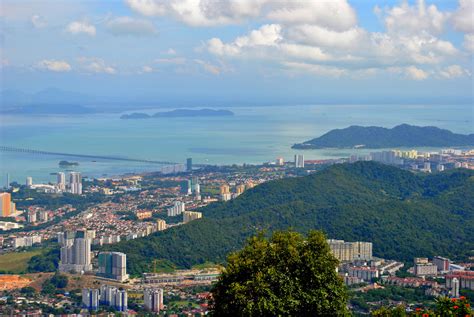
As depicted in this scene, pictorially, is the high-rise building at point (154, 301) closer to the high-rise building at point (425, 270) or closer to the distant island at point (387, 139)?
the high-rise building at point (425, 270)

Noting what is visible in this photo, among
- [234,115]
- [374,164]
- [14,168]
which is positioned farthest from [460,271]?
[234,115]

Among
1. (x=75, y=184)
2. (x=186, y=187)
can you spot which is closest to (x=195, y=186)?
(x=186, y=187)

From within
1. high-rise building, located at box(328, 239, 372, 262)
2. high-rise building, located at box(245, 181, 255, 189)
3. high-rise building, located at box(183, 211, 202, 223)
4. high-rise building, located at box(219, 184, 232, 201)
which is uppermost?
high-rise building, located at box(245, 181, 255, 189)

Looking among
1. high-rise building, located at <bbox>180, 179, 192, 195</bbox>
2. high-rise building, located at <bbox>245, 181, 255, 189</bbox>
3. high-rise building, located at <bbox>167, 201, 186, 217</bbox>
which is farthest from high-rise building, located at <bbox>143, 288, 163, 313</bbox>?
high-rise building, located at <bbox>180, 179, 192, 195</bbox>

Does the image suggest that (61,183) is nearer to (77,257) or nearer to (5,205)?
(5,205)

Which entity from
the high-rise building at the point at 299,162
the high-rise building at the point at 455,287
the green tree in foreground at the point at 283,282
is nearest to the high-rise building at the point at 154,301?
the high-rise building at the point at 455,287

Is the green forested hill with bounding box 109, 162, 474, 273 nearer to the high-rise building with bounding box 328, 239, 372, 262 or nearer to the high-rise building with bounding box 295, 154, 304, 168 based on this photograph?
the high-rise building with bounding box 328, 239, 372, 262

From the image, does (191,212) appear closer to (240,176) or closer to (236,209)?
(236,209)

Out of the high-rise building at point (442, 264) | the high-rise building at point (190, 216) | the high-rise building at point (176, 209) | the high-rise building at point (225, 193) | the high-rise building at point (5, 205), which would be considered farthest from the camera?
the high-rise building at point (225, 193)
